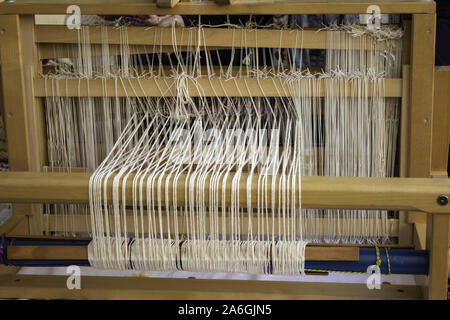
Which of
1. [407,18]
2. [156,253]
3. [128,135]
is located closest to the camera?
[156,253]

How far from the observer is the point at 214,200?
1.10 metres

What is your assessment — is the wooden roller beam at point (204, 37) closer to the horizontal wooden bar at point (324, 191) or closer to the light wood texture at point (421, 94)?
the light wood texture at point (421, 94)

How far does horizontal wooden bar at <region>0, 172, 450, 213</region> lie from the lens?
3.44 feet

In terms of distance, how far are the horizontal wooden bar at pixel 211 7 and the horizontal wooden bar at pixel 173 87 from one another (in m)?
0.16

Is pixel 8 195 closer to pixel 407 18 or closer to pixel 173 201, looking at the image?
pixel 173 201

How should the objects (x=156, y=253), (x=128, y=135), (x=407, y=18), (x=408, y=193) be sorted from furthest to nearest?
(x=128, y=135) → (x=407, y=18) → (x=156, y=253) → (x=408, y=193)

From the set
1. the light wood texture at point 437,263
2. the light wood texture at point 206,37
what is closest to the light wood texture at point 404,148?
the light wood texture at point 206,37

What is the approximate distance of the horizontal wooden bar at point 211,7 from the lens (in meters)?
1.29

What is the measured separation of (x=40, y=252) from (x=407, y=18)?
3.26ft

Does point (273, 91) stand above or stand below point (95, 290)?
above

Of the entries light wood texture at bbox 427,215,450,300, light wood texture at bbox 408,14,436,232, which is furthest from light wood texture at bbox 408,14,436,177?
light wood texture at bbox 427,215,450,300

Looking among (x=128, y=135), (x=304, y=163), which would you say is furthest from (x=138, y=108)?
(x=304, y=163)

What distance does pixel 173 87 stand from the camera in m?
1.40

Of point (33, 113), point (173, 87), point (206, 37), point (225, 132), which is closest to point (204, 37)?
point (206, 37)
